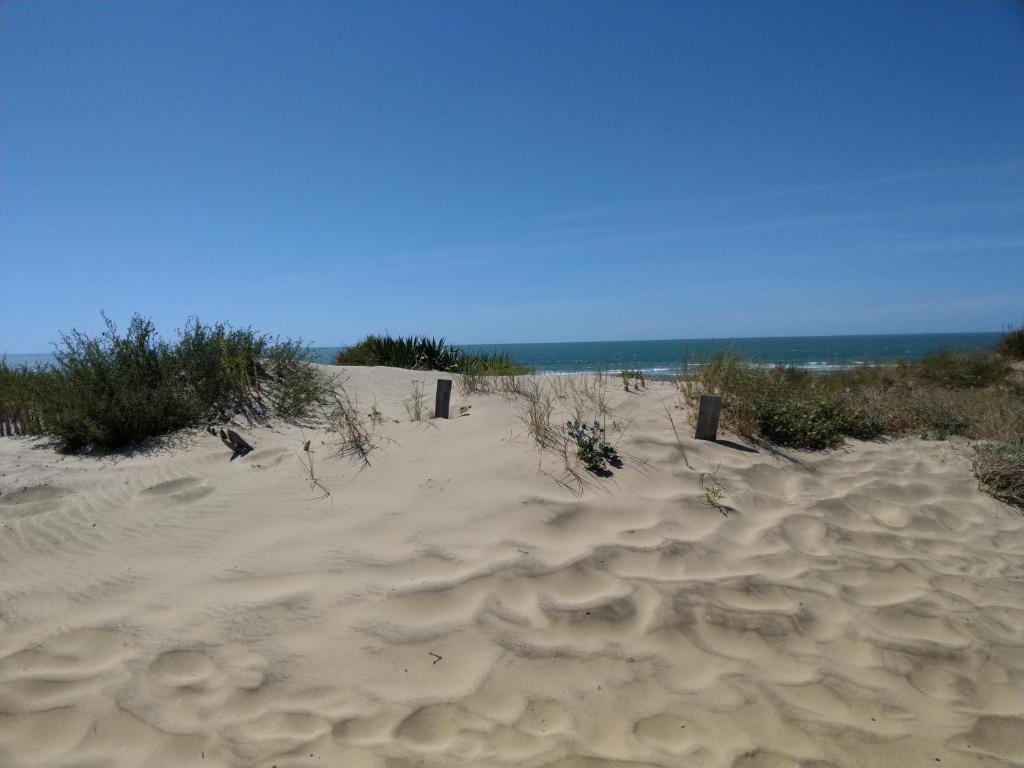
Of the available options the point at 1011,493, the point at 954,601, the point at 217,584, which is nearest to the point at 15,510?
the point at 217,584

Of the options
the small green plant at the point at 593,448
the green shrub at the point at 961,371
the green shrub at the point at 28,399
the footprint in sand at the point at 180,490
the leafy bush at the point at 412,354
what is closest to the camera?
the footprint in sand at the point at 180,490

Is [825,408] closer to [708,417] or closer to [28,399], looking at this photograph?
[708,417]

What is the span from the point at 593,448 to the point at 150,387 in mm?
5011

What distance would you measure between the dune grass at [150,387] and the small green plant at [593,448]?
3.54 m

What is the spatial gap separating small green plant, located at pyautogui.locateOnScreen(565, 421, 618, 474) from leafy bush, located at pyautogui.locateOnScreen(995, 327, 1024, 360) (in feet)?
49.7

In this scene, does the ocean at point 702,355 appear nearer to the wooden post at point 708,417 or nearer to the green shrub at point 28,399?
the green shrub at point 28,399

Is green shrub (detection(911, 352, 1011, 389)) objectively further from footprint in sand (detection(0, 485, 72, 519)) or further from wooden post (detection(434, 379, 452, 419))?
footprint in sand (detection(0, 485, 72, 519))

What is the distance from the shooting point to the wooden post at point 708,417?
17.0ft

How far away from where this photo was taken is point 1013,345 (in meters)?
14.4

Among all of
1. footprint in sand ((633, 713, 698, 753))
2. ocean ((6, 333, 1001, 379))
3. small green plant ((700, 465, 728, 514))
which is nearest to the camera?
footprint in sand ((633, 713, 698, 753))

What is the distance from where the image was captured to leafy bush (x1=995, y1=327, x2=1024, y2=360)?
14195 millimetres

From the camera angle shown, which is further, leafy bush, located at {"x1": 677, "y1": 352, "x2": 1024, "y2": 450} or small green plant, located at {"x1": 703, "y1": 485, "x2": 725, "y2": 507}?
leafy bush, located at {"x1": 677, "y1": 352, "x2": 1024, "y2": 450}

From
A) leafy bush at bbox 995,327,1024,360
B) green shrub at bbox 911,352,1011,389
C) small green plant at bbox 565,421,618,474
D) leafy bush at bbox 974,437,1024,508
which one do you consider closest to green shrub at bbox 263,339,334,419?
small green plant at bbox 565,421,618,474

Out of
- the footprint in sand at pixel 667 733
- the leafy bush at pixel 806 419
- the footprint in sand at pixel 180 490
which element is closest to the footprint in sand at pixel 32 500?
the footprint in sand at pixel 180 490
